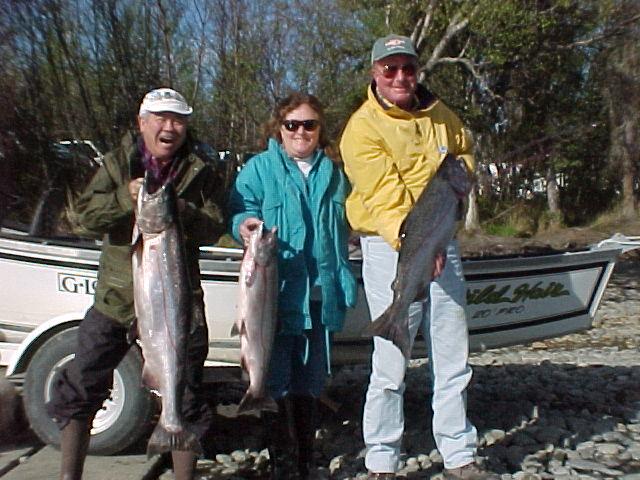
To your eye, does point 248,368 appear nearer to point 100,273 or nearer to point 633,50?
point 100,273

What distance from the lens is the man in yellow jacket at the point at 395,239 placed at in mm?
4520

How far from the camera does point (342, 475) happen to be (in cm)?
553

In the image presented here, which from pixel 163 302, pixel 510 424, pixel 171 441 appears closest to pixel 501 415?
pixel 510 424

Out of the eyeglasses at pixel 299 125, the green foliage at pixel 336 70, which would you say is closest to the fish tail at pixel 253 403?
the eyeglasses at pixel 299 125

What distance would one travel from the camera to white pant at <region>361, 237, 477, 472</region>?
15.2 ft

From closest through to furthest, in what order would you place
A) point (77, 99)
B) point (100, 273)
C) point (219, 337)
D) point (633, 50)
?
point (100, 273), point (219, 337), point (77, 99), point (633, 50)

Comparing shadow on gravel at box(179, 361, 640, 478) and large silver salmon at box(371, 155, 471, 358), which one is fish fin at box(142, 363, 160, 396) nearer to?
large silver salmon at box(371, 155, 471, 358)

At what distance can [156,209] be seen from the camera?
3.82m

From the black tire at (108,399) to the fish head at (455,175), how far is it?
228 cm

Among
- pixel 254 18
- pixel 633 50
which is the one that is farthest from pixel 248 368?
pixel 633 50

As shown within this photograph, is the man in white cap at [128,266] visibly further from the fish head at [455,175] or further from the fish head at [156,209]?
the fish head at [455,175]

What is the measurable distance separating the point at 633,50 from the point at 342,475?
→ 19434 millimetres

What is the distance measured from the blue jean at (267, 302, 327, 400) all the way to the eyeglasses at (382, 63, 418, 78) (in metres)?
1.32

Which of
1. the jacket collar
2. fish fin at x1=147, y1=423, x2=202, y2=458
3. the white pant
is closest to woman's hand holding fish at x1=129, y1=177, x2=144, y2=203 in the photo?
the jacket collar
